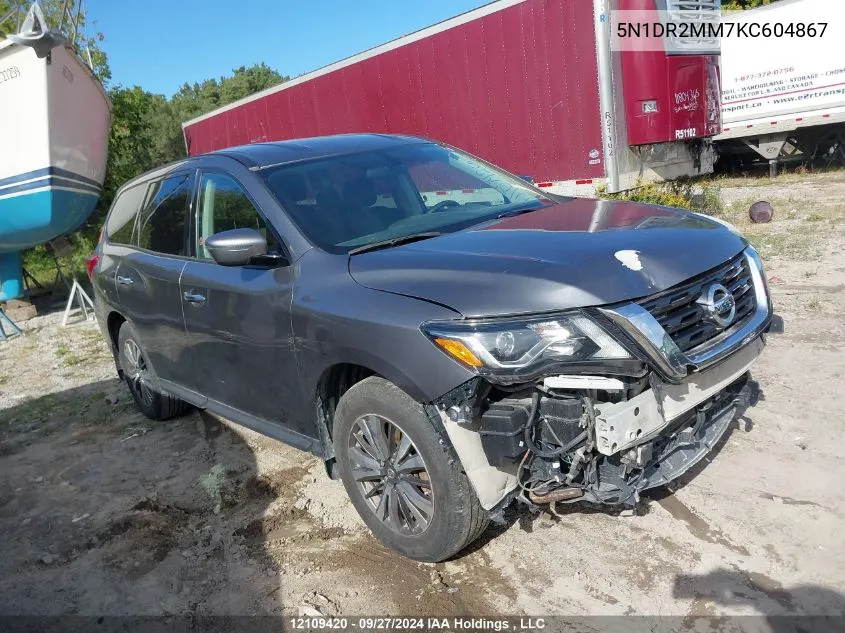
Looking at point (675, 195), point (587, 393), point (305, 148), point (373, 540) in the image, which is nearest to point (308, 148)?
point (305, 148)

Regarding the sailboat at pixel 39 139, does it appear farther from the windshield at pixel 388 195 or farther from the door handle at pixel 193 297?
the windshield at pixel 388 195

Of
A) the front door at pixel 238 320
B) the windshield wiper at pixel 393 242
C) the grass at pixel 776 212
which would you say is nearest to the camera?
the windshield wiper at pixel 393 242

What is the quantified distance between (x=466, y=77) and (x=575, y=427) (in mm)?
8053

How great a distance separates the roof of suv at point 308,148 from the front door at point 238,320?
173 mm

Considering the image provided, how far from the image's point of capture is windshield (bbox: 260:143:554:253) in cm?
322

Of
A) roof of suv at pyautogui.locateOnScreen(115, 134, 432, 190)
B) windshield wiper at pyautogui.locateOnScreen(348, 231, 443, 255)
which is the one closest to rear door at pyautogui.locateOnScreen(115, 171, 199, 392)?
roof of suv at pyautogui.locateOnScreen(115, 134, 432, 190)

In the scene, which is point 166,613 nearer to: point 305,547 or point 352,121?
point 305,547

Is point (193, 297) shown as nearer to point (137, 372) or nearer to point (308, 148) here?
point (308, 148)

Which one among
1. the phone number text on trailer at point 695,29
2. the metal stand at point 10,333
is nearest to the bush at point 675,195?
the phone number text on trailer at point 695,29

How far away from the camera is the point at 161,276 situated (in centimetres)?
411

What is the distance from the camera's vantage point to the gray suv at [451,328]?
2.32 m

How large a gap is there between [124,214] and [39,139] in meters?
5.21

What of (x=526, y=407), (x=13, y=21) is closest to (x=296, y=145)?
(x=526, y=407)

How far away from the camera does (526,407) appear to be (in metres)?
2.37
